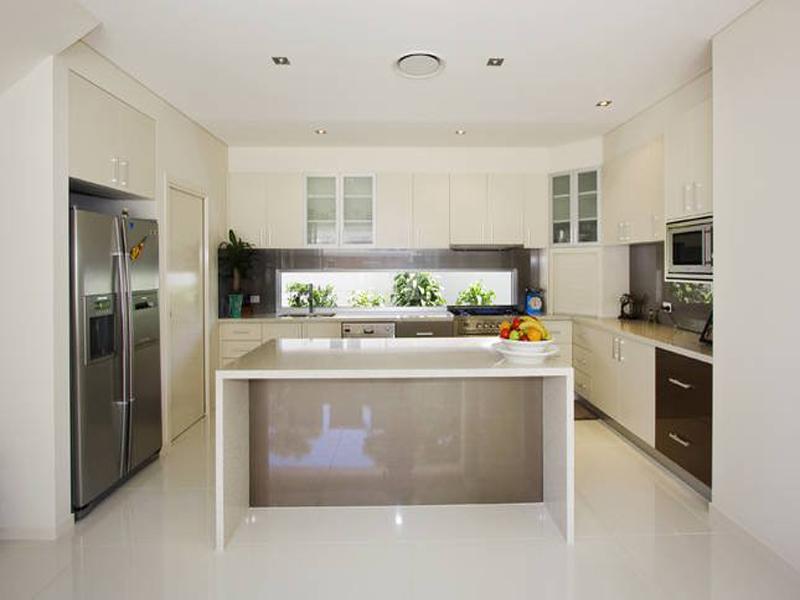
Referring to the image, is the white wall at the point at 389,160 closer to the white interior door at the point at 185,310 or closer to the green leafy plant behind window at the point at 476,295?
the white interior door at the point at 185,310

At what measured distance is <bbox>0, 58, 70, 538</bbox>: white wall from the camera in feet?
8.26

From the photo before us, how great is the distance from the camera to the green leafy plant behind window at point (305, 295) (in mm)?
5441

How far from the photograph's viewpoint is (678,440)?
317 centimetres

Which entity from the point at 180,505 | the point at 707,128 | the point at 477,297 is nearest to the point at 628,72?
the point at 707,128

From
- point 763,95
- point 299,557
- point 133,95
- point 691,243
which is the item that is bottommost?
point 299,557

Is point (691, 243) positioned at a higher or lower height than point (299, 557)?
higher

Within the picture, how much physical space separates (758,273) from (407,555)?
2.05 m

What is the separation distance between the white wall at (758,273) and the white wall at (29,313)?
3299mm

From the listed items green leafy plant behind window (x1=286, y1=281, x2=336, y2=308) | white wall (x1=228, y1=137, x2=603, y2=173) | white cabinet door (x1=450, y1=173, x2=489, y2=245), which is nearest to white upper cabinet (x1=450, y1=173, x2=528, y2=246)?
white cabinet door (x1=450, y1=173, x2=489, y2=245)

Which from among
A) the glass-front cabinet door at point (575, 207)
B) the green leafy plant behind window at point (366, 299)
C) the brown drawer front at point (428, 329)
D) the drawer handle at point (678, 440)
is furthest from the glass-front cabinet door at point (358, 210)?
the drawer handle at point (678, 440)

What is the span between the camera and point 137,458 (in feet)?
10.6

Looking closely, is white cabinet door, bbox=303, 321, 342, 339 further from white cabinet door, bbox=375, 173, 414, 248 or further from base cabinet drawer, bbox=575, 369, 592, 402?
base cabinet drawer, bbox=575, 369, 592, 402

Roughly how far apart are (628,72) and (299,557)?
3302 mm

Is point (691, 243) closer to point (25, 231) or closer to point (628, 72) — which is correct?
point (628, 72)
